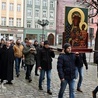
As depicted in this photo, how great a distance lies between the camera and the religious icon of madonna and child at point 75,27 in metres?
10.3

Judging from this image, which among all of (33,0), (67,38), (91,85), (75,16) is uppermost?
(33,0)

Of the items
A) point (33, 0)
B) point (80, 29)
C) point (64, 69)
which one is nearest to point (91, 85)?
point (80, 29)

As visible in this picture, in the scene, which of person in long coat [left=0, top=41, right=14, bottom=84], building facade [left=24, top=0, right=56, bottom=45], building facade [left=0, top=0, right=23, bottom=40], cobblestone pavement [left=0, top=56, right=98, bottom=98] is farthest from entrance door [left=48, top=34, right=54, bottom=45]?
person in long coat [left=0, top=41, right=14, bottom=84]

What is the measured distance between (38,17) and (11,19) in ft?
21.4

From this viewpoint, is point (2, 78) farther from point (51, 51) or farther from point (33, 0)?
point (33, 0)

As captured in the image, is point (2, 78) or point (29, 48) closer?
point (2, 78)

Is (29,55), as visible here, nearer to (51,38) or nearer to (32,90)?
(32,90)

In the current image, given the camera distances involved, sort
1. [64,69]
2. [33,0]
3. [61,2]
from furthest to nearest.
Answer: [61,2] → [33,0] → [64,69]

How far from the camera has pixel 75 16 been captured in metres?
10.3

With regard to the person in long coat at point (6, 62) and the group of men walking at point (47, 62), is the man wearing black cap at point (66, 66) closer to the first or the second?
the group of men walking at point (47, 62)

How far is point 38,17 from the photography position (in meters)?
70.4

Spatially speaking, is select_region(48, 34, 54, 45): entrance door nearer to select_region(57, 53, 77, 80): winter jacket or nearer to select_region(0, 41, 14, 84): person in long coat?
select_region(0, 41, 14, 84): person in long coat

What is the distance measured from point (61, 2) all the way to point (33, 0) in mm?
7814

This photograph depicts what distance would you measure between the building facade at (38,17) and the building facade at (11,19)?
4.52 feet
